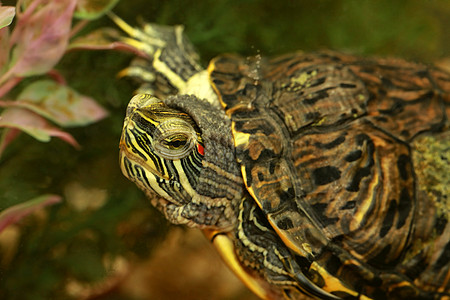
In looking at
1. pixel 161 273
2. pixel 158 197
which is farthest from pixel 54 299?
pixel 158 197

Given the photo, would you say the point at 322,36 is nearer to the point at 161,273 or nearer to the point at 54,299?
the point at 161,273

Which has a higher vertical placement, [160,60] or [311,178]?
[160,60]

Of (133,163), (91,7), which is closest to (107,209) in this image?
(133,163)

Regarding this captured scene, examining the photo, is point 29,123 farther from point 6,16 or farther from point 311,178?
point 311,178

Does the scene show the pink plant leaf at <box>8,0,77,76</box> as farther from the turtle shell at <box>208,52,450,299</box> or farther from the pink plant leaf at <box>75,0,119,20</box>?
the turtle shell at <box>208,52,450,299</box>

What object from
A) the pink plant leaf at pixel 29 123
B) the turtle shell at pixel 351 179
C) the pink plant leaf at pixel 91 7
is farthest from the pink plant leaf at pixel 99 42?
the turtle shell at pixel 351 179

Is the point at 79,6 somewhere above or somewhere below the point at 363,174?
above
